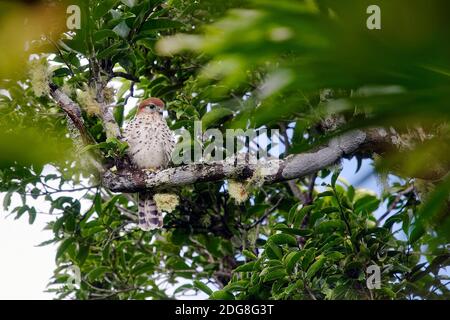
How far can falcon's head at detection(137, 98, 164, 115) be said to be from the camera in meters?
3.54

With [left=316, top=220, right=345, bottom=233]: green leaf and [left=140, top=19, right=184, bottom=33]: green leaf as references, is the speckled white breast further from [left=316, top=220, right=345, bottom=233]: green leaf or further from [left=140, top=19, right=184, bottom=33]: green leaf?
[left=316, top=220, right=345, bottom=233]: green leaf

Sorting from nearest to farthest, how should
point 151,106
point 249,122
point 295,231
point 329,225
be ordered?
point 249,122 < point 295,231 < point 329,225 < point 151,106

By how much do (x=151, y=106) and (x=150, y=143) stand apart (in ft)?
0.70

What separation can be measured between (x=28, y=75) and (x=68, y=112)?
1.01ft

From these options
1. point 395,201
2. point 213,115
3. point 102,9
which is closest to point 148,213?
point 213,115

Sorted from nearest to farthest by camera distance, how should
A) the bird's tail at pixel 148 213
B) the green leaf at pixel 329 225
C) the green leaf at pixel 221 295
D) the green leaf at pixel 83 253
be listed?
the green leaf at pixel 221 295 → the green leaf at pixel 329 225 → the bird's tail at pixel 148 213 → the green leaf at pixel 83 253

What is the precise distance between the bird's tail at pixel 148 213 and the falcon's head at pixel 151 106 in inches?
20.4

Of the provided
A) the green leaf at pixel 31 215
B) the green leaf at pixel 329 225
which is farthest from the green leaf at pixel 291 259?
the green leaf at pixel 31 215

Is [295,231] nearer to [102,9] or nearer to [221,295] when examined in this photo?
[221,295]

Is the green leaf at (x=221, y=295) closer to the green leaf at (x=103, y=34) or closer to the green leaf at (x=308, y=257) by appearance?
the green leaf at (x=308, y=257)

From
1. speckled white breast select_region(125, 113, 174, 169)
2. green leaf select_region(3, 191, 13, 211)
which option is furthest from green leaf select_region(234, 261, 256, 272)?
green leaf select_region(3, 191, 13, 211)

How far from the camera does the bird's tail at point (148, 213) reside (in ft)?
10.9

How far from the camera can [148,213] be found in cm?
332
